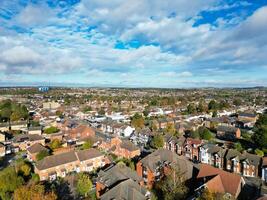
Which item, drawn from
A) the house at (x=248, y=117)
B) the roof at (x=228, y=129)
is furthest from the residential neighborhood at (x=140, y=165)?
the house at (x=248, y=117)

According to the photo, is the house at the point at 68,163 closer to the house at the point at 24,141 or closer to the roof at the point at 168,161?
the roof at the point at 168,161

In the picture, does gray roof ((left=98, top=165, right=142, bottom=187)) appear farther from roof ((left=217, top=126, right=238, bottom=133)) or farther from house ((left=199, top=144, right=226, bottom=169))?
roof ((left=217, top=126, right=238, bottom=133))

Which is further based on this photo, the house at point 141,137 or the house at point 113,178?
the house at point 141,137

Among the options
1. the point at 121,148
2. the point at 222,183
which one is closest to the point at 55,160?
the point at 121,148

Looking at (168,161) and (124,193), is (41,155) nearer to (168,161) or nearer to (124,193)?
(124,193)

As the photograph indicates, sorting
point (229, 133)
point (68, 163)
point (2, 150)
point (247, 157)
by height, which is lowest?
point (2, 150)

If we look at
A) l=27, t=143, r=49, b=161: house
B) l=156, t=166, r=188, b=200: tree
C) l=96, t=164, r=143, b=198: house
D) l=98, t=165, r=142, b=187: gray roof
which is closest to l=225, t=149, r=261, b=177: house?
l=156, t=166, r=188, b=200: tree

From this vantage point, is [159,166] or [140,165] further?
[140,165]
